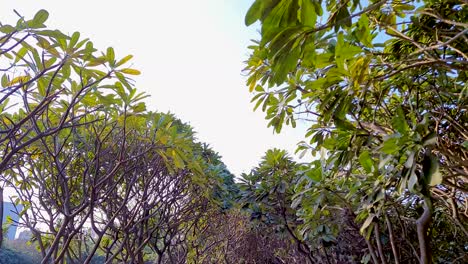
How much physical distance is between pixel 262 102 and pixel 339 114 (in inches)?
26.6

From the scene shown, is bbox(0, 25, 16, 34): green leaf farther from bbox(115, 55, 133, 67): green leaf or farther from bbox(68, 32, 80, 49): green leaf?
bbox(115, 55, 133, 67): green leaf

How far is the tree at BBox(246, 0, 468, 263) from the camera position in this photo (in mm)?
850

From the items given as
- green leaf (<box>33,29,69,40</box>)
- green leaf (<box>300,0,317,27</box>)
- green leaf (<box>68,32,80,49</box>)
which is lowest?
green leaf (<box>300,0,317,27</box>)

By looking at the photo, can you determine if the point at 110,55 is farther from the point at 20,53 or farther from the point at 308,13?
the point at 308,13

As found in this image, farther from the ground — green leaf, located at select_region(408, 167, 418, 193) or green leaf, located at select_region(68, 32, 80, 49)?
green leaf, located at select_region(68, 32, 80, 49)

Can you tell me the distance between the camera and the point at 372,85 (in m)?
1.49

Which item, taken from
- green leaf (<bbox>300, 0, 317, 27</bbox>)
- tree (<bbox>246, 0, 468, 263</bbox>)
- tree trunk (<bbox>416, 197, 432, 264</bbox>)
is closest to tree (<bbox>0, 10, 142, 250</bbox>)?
tree (<bbox>246, 0, 468, 263</bbox>)

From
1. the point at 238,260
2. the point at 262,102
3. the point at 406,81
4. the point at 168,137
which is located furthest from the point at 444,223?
the point at 238,260

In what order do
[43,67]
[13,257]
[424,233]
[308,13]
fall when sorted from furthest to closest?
[13,257], [424,233], [43,67], [308,13]

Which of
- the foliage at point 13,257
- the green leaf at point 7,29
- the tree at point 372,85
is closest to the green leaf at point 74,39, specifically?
the green leaf at point 7,29

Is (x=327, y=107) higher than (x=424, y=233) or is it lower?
higher

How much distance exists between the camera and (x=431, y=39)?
162cm

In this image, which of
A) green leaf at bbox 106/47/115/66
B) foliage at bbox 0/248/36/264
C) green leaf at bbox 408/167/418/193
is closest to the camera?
green leaf at bbox 408/167/418/193

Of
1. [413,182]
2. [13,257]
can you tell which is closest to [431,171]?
[413,182]
